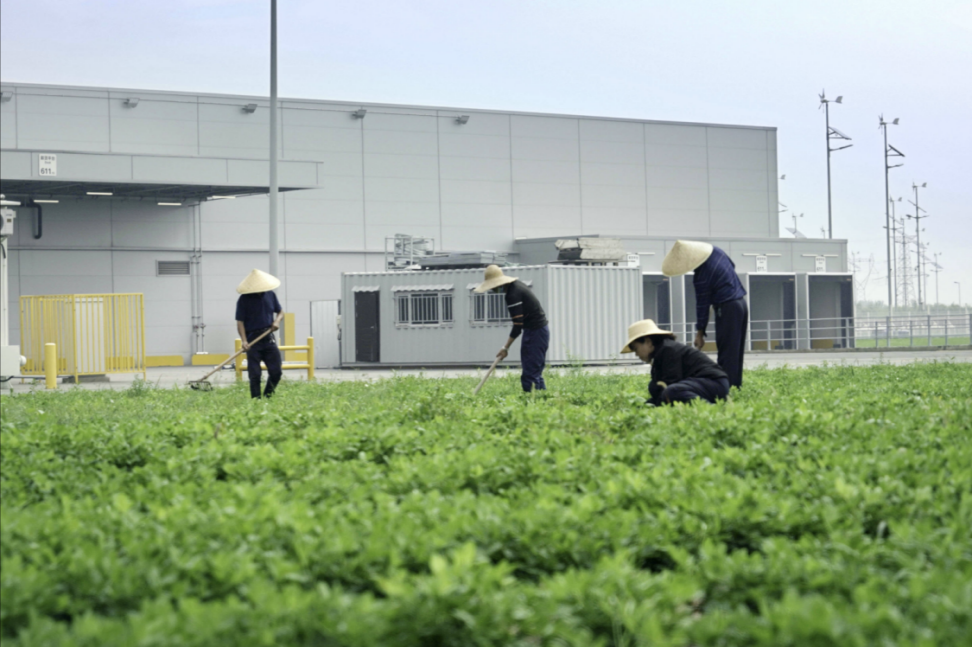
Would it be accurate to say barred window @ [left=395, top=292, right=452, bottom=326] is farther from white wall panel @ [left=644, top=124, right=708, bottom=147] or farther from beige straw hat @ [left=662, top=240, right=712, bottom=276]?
white wall panel @ [left=644, top=124, right=708, bottom=147]

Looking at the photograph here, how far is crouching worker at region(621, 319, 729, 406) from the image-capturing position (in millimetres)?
9000

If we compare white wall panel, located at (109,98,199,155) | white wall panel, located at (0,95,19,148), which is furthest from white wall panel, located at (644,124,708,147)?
white wall panel, located at (0,95,19,148)

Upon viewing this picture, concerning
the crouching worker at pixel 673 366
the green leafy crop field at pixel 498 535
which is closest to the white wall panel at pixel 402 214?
the crouching worker at pixel 673 366

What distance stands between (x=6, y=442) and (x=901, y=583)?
5207 mm

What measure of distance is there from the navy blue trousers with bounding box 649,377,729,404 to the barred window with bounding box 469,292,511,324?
18225 millimetres

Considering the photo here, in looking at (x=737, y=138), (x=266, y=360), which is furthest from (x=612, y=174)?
(x=266, y=360)

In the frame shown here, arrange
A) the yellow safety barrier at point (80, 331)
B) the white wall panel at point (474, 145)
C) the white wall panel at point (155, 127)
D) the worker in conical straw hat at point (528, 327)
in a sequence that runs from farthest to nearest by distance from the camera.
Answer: the white wall panel at point (474, 145)
the white wall panel at point (155, 127)
the yellow safety barrier at point (80, 331)
the worker in conical straw hat at point (528, 327)

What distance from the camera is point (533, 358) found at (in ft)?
42.1

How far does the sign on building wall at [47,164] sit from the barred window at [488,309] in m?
12.3

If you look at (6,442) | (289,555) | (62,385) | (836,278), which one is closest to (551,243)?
(836,278)

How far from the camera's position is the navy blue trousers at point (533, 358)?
12672 mm

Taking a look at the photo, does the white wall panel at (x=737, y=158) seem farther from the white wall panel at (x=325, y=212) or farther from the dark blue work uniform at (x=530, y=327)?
the dark blue work uniform at (x=530, y=327)

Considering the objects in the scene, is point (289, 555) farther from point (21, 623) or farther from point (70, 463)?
point (70, 463)

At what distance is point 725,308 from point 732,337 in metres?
0.29
